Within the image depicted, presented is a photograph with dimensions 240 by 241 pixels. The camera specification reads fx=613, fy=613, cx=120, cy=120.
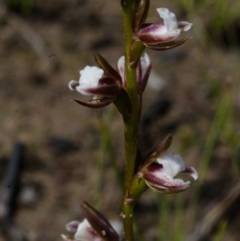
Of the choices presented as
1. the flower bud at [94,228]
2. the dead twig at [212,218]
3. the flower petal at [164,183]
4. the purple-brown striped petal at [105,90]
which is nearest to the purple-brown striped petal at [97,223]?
the flower bud at [94,228]

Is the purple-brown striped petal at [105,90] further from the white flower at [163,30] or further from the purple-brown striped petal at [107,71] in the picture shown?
the white flower at [163,30]

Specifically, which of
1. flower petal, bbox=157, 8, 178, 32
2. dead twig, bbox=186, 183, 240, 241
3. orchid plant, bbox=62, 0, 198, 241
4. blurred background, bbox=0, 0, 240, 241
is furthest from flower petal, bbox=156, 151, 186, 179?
dead twig, bbox=186, 183, 240, 241

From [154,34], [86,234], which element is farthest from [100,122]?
[154,34]

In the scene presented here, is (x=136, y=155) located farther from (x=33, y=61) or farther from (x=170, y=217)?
(x=33, y=61)

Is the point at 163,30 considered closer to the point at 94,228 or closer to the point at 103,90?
the point at 103,90

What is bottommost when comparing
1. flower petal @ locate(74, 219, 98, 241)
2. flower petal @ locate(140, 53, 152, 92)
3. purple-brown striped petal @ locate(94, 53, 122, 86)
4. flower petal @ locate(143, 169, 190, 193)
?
A: flower petal @ locate(74, 219, 98, 241)

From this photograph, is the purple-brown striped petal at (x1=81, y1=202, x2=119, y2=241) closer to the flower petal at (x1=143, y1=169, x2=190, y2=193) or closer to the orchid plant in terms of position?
the orchid plant
